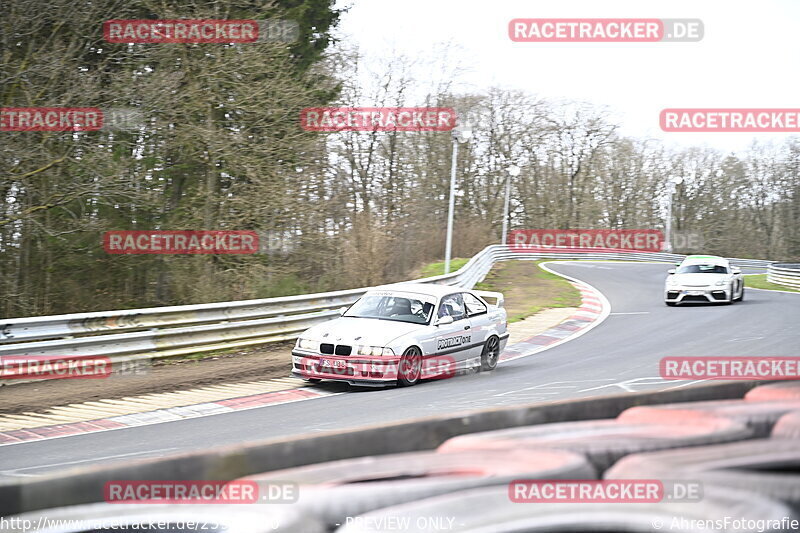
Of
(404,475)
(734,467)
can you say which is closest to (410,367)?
(404,475)

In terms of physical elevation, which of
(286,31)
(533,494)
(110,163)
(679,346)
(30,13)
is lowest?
(679,346)

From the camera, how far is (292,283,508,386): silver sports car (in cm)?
1166

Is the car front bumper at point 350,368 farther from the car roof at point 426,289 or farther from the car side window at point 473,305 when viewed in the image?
the car side window at point 473,305

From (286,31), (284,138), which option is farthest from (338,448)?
(286,31)

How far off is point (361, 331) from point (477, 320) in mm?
2501

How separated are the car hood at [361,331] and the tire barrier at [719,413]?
810 centimetres

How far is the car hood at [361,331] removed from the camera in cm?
1173

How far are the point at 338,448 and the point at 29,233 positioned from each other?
16.4 metres

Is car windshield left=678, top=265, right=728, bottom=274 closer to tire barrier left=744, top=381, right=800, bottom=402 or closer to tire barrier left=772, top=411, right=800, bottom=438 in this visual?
tire barrier left=744, top=381, right=800, bottom=402

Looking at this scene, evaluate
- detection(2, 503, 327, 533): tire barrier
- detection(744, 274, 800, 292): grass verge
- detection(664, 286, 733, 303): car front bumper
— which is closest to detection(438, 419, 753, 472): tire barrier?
detection(2, 503, 327, 533): tire barrier

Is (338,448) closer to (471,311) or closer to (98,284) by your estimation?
(471,311)

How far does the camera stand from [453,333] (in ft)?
42.3

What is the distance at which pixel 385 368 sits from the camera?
457 inches

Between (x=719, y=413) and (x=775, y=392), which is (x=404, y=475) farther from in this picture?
(x=775, y=392)
